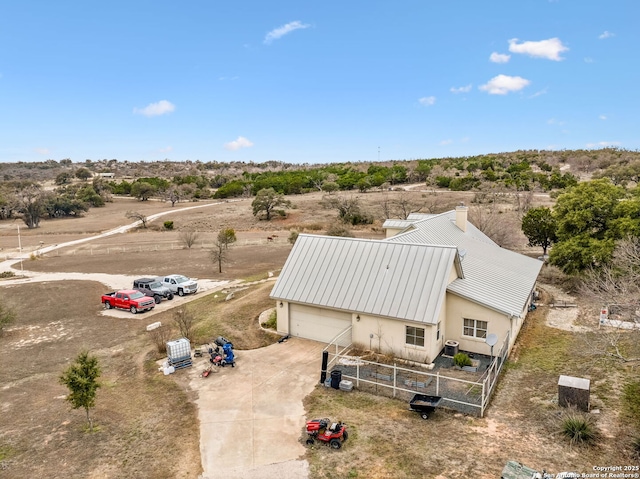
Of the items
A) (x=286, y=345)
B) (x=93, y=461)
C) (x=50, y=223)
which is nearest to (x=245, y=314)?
(x=286, y=345)

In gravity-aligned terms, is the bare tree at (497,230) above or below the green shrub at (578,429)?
above

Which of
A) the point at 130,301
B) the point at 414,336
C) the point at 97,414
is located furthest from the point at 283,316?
the point at 130,301

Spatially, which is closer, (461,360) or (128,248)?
(461,360)

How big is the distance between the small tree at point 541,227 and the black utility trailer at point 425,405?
24.4 m

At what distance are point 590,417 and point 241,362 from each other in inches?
503

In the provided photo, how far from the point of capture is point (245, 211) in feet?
250

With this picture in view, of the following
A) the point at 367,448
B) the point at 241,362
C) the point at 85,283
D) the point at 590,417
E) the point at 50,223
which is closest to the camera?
the point at 367,448

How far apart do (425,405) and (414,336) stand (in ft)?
14.7

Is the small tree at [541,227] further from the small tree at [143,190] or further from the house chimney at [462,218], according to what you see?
the small tree at [143,190]

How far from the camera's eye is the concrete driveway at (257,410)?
39.9 feet

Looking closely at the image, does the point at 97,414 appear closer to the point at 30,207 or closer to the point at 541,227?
the point at 541,227

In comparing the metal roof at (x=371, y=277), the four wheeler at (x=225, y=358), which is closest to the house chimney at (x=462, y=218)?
the metal roof at (x=371, y=277)

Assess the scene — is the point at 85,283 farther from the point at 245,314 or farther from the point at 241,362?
the point at 241,362

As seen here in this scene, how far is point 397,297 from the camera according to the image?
62.2 ft
